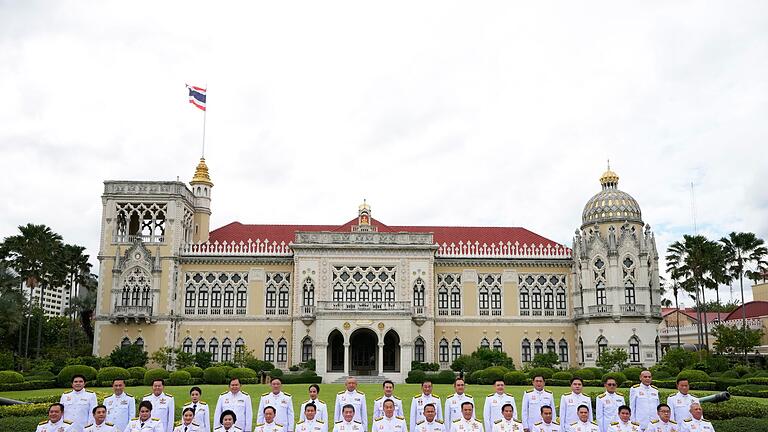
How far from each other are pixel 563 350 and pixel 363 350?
14239 mm

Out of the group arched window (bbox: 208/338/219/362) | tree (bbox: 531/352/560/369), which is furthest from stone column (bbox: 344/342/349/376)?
tree (bbox: 531/352/560/369)

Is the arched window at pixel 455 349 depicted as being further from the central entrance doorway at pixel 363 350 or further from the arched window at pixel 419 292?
the central entrance doorway at pixel 363 350

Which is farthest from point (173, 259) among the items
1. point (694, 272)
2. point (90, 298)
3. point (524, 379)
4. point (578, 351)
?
point (694, 272)

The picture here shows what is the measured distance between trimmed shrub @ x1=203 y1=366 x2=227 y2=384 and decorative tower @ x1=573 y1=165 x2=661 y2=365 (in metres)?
24.5

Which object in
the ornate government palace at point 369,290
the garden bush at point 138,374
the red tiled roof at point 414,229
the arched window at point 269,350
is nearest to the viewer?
the garden bush at point 138,374

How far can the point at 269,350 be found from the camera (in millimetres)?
49500

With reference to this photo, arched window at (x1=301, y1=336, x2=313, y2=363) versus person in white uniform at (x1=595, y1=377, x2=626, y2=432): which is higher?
arched window at (x1=301, y1=336, x2=313, y2=363)

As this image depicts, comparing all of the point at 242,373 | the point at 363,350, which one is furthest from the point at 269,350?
the point at 242,373

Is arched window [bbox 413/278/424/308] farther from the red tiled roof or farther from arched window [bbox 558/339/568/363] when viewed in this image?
arched window [bbox 558/339/568/363]

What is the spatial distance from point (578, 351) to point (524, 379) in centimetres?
1253

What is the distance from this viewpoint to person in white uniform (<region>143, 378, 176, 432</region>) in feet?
47.0

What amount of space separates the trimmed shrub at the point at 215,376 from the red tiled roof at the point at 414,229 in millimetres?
15740

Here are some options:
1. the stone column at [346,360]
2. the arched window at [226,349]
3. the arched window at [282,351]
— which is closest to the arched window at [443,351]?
the stone column at [346,360]

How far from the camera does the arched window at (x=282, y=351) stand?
49375 mm
